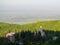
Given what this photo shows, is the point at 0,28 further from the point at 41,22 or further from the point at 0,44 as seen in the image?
the point at 0,44

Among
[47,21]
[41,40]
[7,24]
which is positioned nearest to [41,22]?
[47,21]

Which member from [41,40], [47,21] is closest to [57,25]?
[47,21]

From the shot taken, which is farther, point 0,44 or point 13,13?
point 13,13

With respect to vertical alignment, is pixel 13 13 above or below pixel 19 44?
above

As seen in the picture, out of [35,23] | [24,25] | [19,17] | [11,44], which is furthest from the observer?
[35,23]

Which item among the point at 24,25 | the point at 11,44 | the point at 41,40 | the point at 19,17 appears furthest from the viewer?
the point at 24,25

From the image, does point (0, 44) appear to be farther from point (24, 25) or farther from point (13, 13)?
point (24, 25)

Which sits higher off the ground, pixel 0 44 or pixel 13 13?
pixel 13 13

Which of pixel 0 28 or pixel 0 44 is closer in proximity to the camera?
pixel 0 44

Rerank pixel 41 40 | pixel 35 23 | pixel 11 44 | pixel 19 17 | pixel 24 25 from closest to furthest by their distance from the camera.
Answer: pixel 11 44 < pixel 41 40 < pixel 19 17 < pixel 24 25 < pixel 35 23
